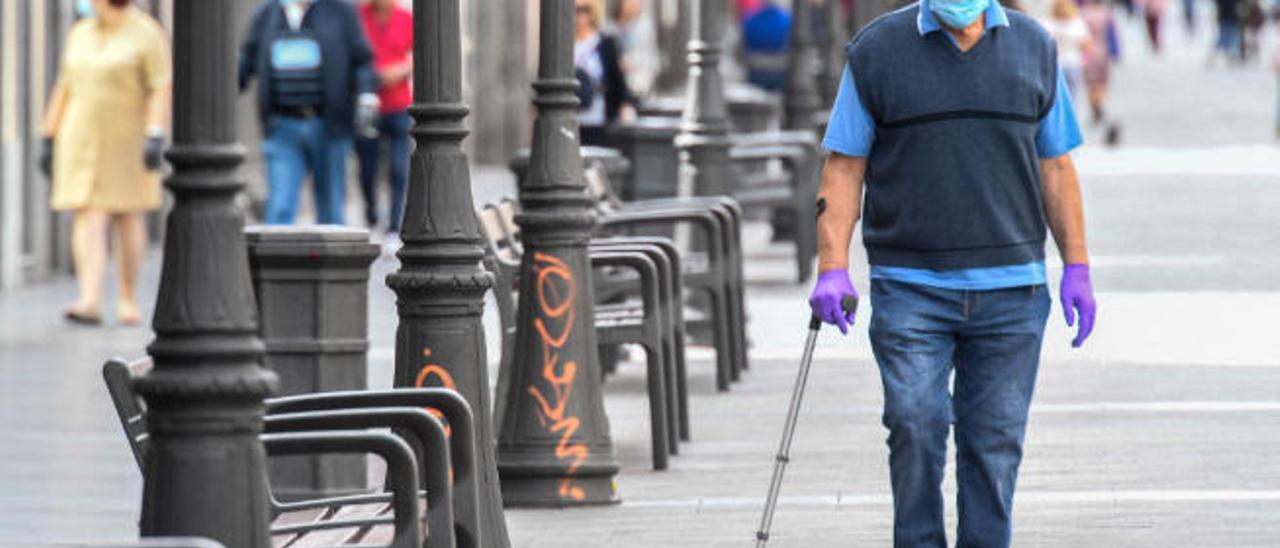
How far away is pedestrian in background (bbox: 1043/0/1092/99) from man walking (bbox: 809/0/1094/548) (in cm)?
2713

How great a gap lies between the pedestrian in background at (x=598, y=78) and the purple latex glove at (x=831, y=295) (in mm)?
12512

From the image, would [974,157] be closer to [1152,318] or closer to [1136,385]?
[1136,385]

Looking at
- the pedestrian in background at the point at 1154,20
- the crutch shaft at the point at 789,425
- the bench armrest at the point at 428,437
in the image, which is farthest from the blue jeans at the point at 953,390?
the pedestrian in background at the point at 1154,20

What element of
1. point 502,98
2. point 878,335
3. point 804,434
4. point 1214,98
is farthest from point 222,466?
point 1214,98

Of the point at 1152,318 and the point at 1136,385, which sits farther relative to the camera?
the point at 1152,318

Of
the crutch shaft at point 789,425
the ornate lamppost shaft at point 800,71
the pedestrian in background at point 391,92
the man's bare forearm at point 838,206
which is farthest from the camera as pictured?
the ornate lamppost shaft at point 800,71

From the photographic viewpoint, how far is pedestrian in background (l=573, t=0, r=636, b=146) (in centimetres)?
2033

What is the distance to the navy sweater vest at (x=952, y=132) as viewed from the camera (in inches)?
293

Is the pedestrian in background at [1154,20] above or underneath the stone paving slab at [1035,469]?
underneath

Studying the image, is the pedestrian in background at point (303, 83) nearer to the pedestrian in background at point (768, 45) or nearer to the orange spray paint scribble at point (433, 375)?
the orange spray paint scribble at point (433, 375)

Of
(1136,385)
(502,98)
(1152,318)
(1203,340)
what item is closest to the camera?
(1136,385)

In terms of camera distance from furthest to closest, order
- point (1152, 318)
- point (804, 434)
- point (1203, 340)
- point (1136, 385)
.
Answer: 1. point (1152, 318)
2. point (1203, 340)
3. point (1136, 385)
4. point (804, 434)

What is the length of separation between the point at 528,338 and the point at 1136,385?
3.56m

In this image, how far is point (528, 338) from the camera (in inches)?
406
